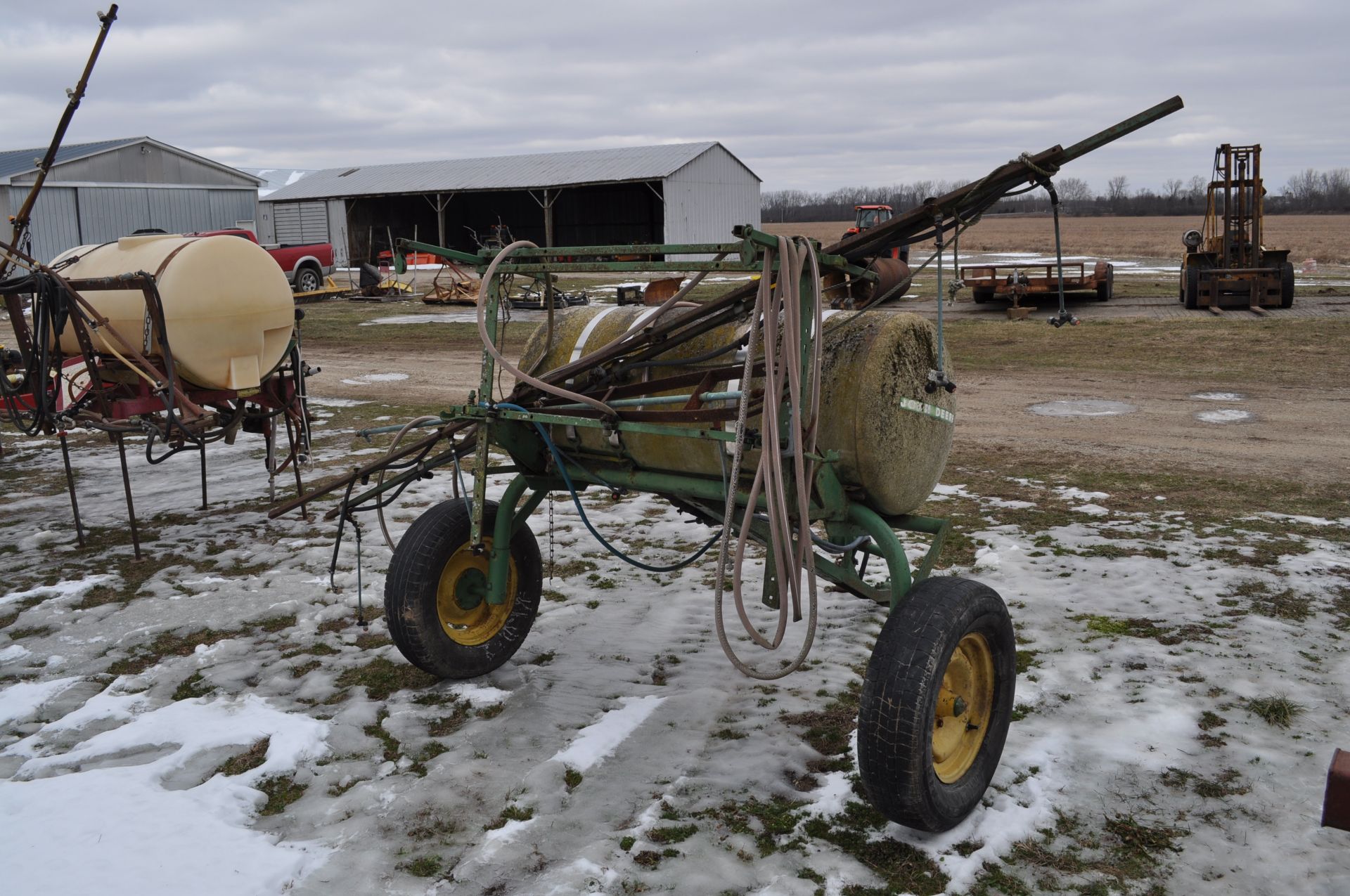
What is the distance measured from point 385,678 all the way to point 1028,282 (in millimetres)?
16540

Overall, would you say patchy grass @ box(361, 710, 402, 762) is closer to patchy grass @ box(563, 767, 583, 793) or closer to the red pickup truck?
patchy grass @ box(563, 767, 583, 793)

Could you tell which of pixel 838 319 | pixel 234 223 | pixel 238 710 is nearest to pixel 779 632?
pixel 838 319

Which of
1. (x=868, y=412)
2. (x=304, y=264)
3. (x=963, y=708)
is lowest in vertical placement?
(x=963, y=708)

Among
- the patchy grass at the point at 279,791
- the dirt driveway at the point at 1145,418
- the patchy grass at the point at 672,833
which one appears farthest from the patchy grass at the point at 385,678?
the dirt driveway at the point at 1145,418

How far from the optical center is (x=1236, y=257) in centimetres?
1903

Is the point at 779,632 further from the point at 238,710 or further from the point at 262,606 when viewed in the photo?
the point at 262,606

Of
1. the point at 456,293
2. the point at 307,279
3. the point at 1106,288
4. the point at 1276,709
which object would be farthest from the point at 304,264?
the point at 1276,709

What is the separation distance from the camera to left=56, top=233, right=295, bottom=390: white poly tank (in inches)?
264

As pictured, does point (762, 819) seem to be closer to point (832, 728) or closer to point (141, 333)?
point (832, 728)

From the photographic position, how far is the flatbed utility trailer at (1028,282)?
18750 millimetres

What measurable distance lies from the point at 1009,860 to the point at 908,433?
1.55 metres

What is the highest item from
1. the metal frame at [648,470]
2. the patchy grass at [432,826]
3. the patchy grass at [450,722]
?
the metal frame at [648,470]

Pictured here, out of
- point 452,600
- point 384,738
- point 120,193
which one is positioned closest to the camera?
point 384,738

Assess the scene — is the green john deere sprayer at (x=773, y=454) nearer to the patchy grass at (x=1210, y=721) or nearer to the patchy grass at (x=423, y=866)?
the patchy grass at (x=1210, y=721)
